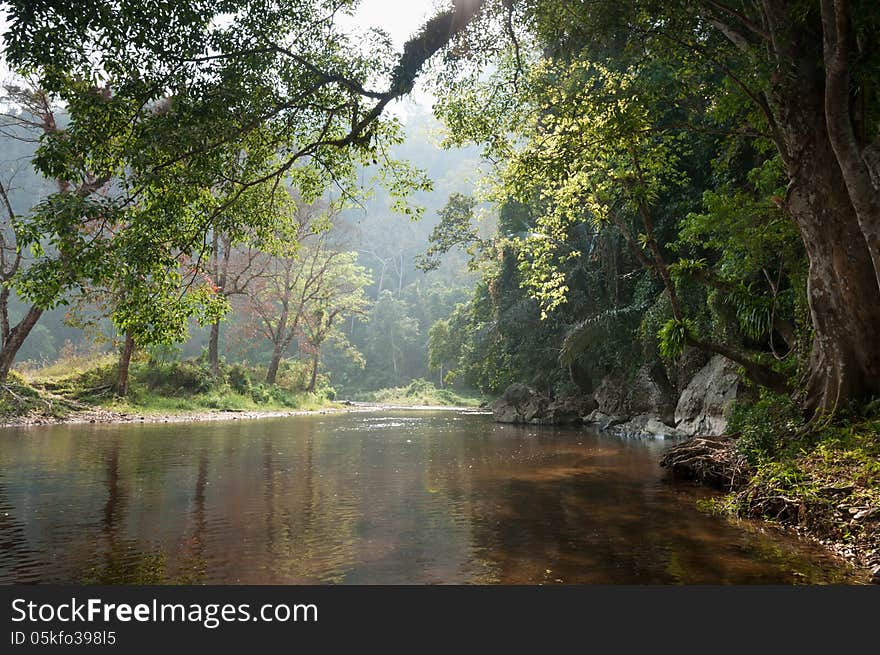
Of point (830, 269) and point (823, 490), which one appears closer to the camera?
point (823, 490)

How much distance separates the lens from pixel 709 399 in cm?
1368

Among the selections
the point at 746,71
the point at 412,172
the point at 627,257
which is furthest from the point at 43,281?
the point at 627,257

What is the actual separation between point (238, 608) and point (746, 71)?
8540 mm

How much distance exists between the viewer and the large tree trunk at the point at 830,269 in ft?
22.3

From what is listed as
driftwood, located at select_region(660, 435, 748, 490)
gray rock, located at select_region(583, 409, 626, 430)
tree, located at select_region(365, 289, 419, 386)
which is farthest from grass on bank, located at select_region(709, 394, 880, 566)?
tree, located at select_region(365, 289, 419, 386)

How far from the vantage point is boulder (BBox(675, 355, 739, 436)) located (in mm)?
12820

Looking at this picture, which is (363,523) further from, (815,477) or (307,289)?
(307,289)

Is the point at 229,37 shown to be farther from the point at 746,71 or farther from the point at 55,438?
the point at 55,438

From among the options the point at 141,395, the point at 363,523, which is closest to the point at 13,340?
the point at 141,395

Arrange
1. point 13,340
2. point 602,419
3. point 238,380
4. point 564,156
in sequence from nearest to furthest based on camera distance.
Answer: point 564,156 → point 13,340 → point 602,419 → point 238,380

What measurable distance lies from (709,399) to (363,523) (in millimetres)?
10447

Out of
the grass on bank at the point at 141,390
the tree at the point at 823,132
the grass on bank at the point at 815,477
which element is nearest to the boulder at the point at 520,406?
the grass on bank at the point at 141,390

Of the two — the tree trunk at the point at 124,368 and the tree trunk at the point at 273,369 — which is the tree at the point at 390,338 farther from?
the tree trunk at the point at 124,368

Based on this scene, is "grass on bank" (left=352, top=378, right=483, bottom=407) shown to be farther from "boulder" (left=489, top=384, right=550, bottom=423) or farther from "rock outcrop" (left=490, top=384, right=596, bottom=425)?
"rock outcrop" (left=490, top=384, right=596, bottom=425)
